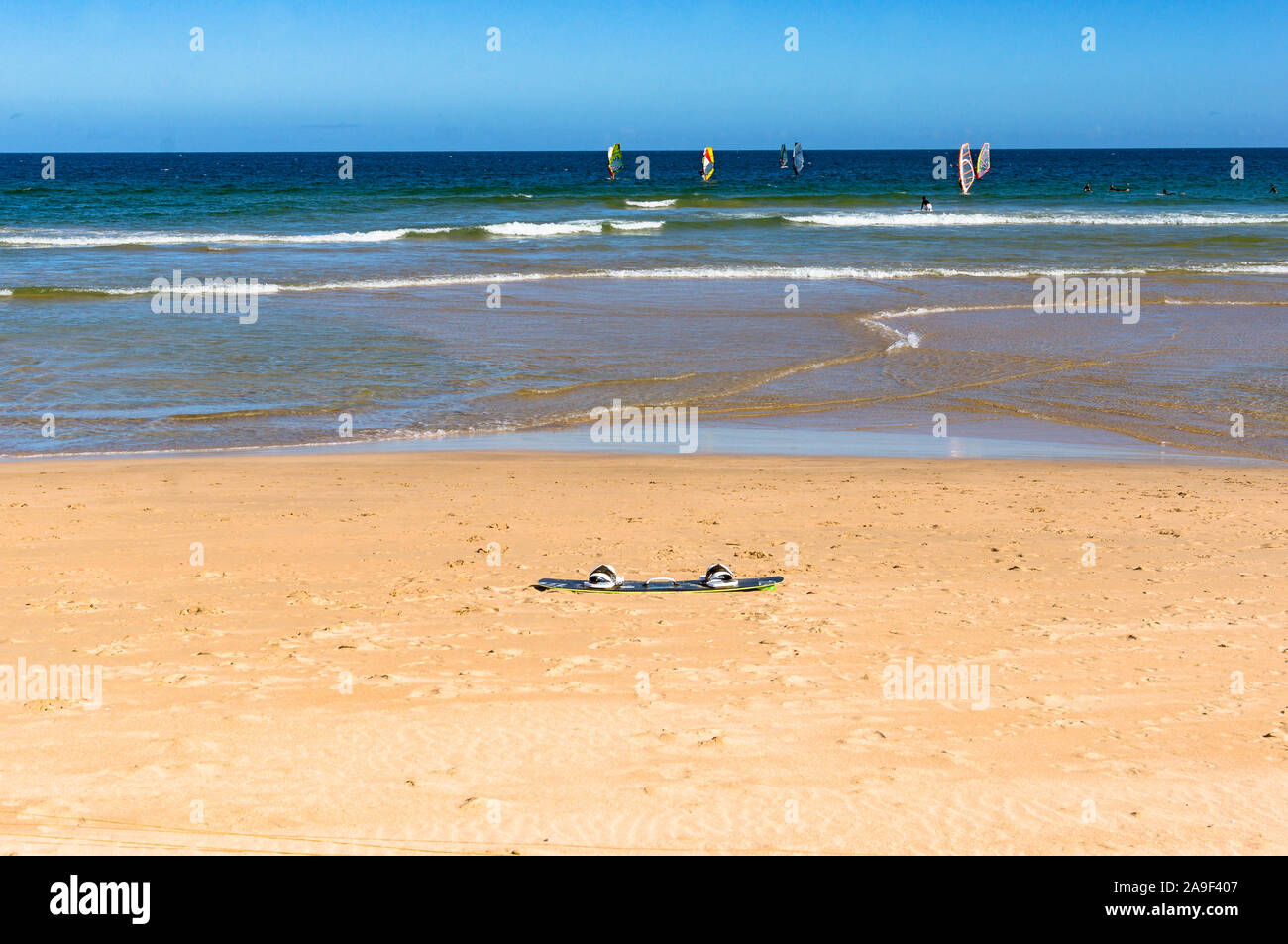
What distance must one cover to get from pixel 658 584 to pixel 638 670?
3.50 ft

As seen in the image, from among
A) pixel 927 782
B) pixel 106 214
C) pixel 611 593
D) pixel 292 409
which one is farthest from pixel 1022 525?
pixel 106 214

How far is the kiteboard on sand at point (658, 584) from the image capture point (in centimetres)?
613

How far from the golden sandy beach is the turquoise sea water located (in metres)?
3.41

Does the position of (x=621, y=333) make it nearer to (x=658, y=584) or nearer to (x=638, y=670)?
(x=658, y=584)

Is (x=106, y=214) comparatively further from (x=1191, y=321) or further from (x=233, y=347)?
(x=1191, y=321)

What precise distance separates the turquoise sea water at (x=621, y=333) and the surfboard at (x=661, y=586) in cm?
520

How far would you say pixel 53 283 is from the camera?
22.4 metres

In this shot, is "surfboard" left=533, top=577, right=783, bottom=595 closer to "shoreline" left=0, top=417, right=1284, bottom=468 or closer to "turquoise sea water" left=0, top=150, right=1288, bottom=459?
"shoreline" left=0, top=417, right=1284, bottom=468
